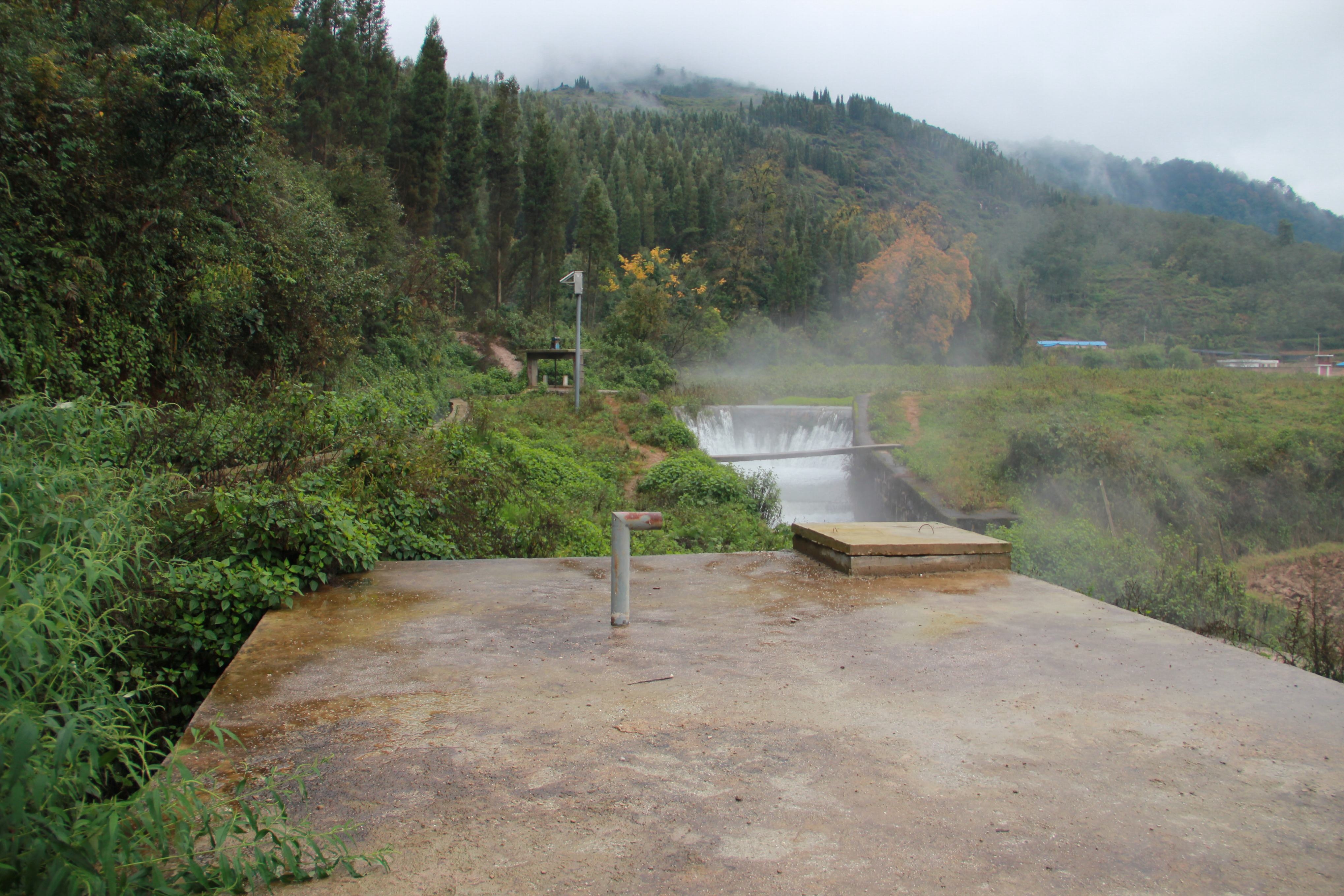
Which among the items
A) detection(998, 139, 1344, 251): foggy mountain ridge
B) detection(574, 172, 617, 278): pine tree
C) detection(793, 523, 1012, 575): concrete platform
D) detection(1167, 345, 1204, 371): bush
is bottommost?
detection(793, 523, 1012, 575): concrete platform

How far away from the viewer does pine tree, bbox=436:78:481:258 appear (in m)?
33.4

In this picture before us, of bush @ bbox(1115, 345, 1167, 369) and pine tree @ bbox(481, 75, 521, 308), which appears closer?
pine tree @ bbox(481, 75, 521, 308)

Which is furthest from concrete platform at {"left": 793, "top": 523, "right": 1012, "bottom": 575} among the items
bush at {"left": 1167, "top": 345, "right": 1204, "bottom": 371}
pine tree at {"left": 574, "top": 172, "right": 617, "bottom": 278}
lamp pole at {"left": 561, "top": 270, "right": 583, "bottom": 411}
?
bush at {"left": 1167, "top": 345, "right": 1204, "bottom": 371}

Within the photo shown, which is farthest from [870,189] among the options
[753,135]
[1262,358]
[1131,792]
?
[1131,792]

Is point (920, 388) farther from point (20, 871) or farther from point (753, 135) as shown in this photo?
point (753, 135)

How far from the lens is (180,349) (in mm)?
11047

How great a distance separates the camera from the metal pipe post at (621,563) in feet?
12.3

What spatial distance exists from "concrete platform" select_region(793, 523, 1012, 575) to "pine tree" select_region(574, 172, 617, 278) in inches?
1597

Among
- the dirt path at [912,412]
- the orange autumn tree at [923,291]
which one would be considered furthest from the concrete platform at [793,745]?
the orange autumn tree at [923,291]

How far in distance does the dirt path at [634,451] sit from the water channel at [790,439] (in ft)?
7.71

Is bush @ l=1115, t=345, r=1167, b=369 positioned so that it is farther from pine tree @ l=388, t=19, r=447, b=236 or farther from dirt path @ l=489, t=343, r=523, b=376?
pine tree @ l=388, t=19, r=447, b=236

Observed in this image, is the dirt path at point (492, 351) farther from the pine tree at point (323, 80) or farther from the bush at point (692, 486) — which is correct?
the bush at point (692, 486)

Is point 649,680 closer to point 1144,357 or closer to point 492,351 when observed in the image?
point 492,351

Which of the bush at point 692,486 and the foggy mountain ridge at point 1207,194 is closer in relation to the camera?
the bush at point 692,486
